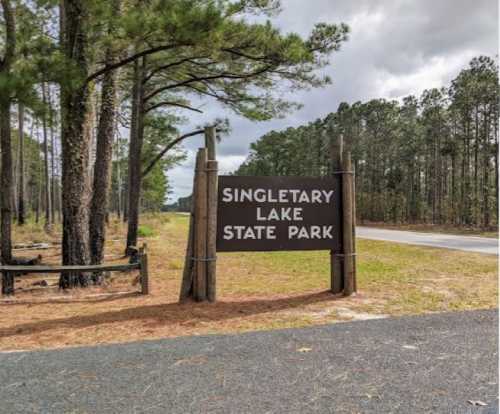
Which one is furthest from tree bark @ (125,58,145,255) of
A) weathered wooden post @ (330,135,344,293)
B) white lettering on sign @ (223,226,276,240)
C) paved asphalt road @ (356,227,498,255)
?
paved asphalt road @ (356,227,498,255)

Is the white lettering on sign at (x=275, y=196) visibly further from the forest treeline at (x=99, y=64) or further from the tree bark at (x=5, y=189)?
the tree bark at (x=5, y=189)

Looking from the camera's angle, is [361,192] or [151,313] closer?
[151,313]

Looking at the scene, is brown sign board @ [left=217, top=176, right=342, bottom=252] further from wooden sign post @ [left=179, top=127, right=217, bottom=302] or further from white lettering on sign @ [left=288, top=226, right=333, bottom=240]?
wooden sign post @ [left=179, top=127, right=217, bottom=302]

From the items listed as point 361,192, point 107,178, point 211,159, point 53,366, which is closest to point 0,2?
point 107,178

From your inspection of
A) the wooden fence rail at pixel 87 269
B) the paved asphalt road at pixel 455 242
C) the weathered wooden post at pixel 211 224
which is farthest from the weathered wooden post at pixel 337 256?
the paved asphalt road at pixel 455 242

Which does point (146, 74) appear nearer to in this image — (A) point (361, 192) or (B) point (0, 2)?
(B) point (0, 2)

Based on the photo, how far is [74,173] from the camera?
6.74 m

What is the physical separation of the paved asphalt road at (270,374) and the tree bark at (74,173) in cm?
363

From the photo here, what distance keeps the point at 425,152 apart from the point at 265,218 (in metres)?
33.0

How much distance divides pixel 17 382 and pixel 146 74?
9.34m

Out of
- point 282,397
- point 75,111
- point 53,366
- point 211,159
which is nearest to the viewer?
point 282,397

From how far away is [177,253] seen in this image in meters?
12.6

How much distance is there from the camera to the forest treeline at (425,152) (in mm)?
25938

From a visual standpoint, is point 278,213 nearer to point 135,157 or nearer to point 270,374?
point 270,374
